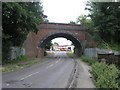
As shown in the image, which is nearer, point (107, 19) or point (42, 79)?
point (42, 79)

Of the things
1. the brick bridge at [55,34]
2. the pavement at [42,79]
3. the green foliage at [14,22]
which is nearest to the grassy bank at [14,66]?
the green foliage at [14,22]

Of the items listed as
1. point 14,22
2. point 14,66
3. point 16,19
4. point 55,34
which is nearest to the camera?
point 14,66

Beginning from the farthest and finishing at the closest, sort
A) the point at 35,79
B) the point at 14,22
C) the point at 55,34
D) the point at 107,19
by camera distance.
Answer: the point at 55,34
the point at 107,19
the point at 14,22
the point at 35,79

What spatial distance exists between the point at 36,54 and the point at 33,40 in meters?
3.53

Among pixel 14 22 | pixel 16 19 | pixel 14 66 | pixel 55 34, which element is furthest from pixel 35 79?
pixel 55 34

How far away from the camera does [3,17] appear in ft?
131

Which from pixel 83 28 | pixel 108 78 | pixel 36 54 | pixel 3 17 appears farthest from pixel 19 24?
pixel 83 28

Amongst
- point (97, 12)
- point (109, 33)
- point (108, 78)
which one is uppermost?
point (97, 12)

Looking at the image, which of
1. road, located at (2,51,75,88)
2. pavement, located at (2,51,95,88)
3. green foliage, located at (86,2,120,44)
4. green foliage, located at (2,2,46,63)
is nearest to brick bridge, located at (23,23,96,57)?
green foliage, located at (86,2,120,44)

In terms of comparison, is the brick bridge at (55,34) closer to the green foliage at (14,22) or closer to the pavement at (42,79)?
the green foliage at (14,22)

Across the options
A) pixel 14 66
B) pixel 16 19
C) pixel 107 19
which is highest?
pixel 107 19

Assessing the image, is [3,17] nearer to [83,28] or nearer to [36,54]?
[36,54]

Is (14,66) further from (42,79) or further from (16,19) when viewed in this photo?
(42,79)

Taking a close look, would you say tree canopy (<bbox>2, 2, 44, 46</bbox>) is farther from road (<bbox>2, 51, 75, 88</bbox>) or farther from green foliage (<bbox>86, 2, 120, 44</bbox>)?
green foliage (<bbox>86, 2, 120, 44</bbox>)
